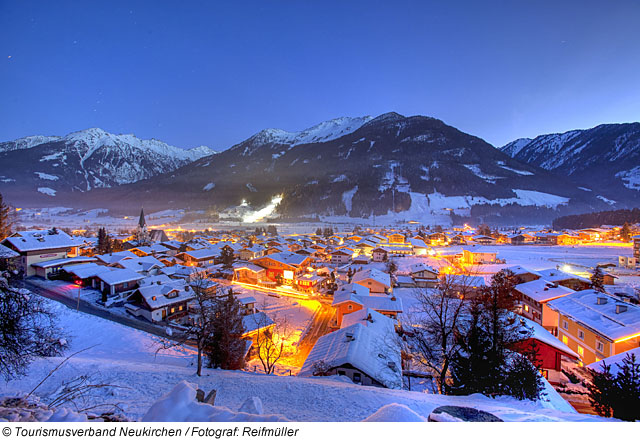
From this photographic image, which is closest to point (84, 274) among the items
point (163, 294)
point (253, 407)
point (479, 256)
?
point (163, 294)

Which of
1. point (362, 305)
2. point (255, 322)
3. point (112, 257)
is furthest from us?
point (112, 257)

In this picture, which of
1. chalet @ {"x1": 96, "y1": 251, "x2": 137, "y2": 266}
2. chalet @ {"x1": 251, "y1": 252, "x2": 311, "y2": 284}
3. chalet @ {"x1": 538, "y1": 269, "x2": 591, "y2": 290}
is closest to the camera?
chalet @ {"x1": 538, "y1": 269, "x2": 591, "y2": 290}

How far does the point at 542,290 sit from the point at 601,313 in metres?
5.70

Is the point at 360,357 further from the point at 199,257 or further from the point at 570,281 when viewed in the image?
the point at 199,257

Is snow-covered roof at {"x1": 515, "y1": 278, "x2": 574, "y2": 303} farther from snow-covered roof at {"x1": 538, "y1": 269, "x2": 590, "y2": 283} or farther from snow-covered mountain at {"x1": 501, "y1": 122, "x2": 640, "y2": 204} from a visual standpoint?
snow-covered mountain at {"x1": 501, "y1": 122, "x2": 640, "y2": 204}

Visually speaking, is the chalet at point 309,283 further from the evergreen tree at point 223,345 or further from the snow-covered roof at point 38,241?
the snow-covered roof at point 38,241

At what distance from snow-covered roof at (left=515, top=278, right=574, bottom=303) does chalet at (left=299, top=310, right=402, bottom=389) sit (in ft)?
38.4

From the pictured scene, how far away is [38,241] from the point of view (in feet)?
66.2

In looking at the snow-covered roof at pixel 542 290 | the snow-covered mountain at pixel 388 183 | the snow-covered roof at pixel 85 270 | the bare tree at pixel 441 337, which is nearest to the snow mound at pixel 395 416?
the bare tree at pixel 441 337

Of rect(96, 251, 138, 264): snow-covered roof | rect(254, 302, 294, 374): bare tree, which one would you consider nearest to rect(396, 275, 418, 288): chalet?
rect(254, 302, 294, 374): bare tree

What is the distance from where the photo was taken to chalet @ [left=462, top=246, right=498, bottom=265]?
3550 centimetres
